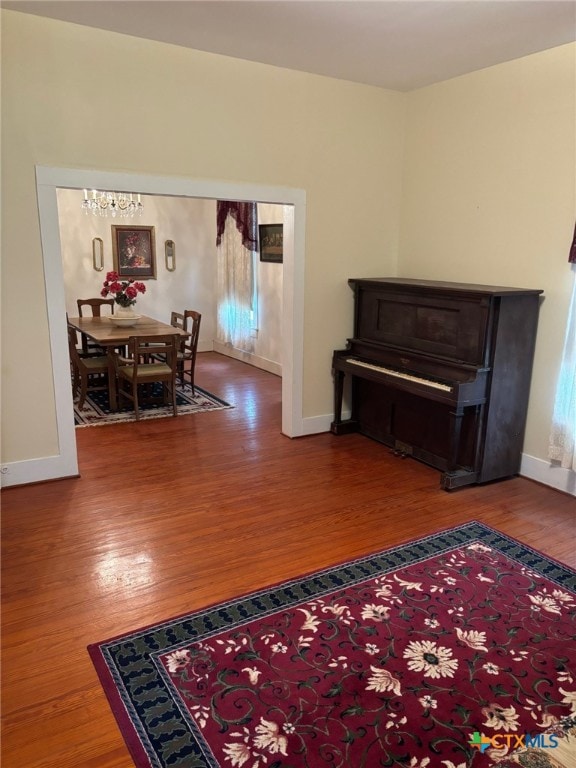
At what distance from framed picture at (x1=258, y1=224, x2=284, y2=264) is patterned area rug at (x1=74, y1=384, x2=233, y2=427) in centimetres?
199

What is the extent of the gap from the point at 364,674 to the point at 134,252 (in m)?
6.79

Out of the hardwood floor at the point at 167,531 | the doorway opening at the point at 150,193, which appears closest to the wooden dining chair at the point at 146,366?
the hardwood floor at the point at 167,531

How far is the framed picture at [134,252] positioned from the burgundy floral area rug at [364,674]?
19.9ft

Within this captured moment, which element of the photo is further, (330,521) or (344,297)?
(344,297)

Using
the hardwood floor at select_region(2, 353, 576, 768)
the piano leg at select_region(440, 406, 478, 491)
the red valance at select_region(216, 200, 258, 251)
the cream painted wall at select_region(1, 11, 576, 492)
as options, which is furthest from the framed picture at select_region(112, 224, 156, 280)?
the piano leg at select_region(440, 406, 478, 491)

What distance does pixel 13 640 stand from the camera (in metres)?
2.31

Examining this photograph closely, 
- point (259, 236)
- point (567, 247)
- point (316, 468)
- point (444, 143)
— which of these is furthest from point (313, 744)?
point (259, 236)

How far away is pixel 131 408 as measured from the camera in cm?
567

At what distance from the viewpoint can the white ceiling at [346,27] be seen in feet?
9.70

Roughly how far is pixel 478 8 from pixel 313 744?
11.5 feet

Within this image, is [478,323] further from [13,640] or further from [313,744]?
[13,640]

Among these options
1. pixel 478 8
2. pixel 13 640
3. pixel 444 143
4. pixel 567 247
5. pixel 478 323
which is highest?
pixel 478 8

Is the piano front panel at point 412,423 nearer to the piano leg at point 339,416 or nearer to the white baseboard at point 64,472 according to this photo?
the piano leg at point 339,416

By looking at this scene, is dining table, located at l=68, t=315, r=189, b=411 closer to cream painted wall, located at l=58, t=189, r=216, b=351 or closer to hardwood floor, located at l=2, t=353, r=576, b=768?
hardwood floor, located at l=2, t=353, r=576, b=768
